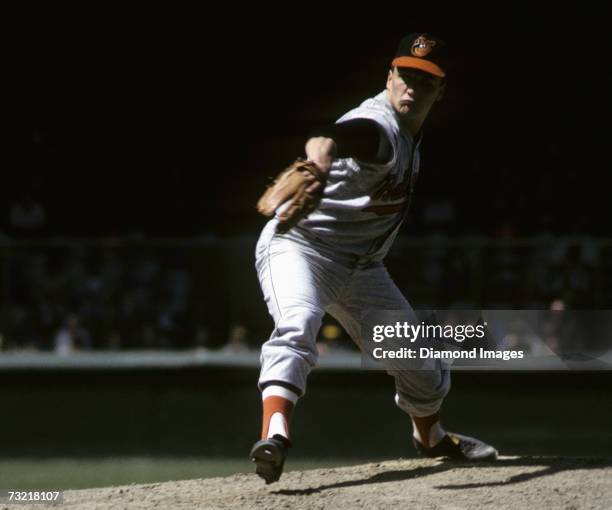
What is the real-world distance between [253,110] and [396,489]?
7.71 metres

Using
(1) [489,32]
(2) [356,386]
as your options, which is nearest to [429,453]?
(2) [356,386]

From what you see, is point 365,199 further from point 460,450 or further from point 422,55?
point 460,450

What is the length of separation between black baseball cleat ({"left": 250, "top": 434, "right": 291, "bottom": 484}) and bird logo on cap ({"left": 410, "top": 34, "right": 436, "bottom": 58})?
152 cm

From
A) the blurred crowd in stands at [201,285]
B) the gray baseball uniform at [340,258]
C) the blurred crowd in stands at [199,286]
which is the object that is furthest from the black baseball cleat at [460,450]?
the blurred crowd in stands at [201,285]

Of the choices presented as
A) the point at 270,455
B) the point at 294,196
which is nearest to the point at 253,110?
the point at 294,196

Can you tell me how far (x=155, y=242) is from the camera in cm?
945

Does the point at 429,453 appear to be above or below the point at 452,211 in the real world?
below

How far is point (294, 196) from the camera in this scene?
12.7ft

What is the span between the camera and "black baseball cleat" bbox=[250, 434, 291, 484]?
3869 mm

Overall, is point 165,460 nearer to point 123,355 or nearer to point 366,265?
point 123,355

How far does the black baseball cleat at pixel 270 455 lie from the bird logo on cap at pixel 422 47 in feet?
4.98

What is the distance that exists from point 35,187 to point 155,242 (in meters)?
2.42

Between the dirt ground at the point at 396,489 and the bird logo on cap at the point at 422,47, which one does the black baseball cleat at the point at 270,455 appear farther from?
the bird logo on cap at the point at 422,47

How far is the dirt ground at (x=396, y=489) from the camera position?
13.3 ft
